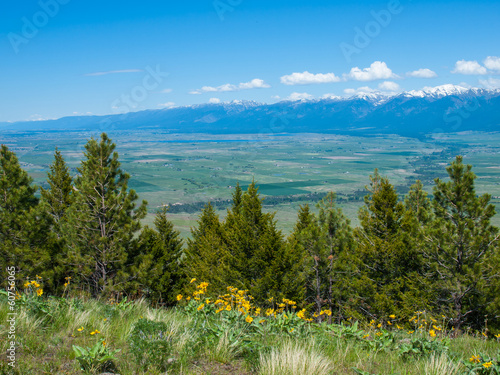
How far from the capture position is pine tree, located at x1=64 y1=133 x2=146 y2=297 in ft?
63.2

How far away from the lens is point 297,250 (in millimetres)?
22609

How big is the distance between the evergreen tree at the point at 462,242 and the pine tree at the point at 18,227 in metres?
20.6

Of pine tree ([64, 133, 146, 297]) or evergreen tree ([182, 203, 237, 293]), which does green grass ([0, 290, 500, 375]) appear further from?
pine tree ([64, 133, 146, 297])

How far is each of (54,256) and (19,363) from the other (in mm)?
18776

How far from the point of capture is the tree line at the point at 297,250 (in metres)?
17.3

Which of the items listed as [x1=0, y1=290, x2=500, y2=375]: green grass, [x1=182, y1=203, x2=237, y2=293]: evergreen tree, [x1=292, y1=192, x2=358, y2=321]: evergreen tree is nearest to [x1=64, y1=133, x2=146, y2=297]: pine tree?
[x1=182, y1=203, x2=237, y2=293]: evergreen tree

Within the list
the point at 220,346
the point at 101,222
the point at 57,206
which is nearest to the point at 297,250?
the point at 101,222

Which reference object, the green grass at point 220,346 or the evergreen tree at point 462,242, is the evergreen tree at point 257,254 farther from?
the green grass at point 220,346

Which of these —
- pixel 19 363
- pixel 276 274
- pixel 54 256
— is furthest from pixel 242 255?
pixel 19 363

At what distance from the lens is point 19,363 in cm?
447

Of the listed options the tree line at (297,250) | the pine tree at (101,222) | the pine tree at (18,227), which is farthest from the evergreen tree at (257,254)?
the pine tree at (18,227)

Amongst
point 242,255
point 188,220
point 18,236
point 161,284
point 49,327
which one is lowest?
point 188,220

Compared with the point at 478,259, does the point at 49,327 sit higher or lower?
higher

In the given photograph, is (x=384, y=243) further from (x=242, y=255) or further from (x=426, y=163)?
(x=426, y=163)
